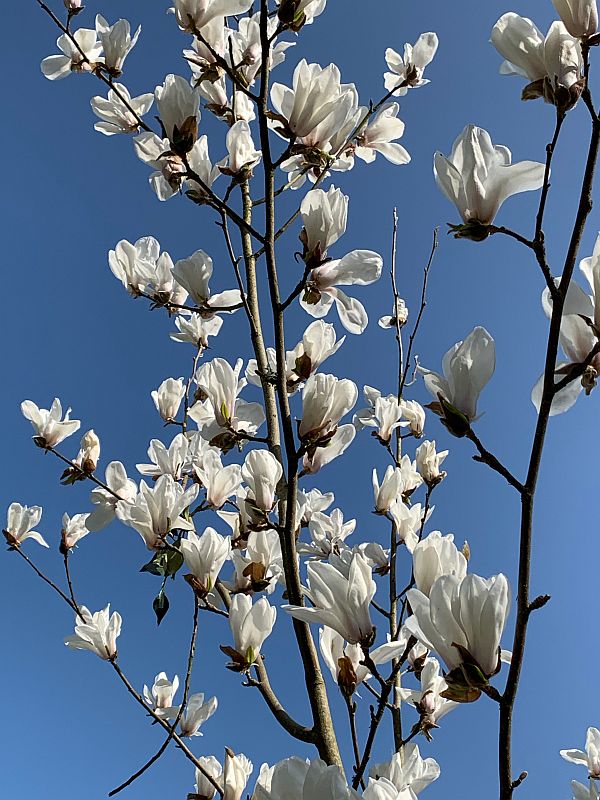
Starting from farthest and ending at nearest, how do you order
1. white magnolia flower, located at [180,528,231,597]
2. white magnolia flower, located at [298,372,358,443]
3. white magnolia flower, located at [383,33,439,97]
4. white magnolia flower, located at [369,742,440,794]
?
white magnolia flower, located at [383,33,439,97] → white magnolia flower, located at [180,528,231,597] → white magnolia flower, located at [298,372,358,443] → white magnolia flower, located at [369,742,440,794]

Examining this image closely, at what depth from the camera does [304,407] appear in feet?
3.63

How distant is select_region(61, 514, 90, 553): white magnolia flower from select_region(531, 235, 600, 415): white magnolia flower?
169 centimetres

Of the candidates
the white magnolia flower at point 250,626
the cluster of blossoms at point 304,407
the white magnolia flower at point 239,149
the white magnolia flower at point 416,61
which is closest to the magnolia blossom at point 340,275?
the cluster of blossoms at point 304,407

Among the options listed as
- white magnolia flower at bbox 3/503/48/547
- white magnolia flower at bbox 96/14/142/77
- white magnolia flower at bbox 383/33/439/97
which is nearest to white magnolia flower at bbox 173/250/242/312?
white magnolia flower at bbox 96/14/142/77

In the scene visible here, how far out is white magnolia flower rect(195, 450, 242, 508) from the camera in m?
1.37

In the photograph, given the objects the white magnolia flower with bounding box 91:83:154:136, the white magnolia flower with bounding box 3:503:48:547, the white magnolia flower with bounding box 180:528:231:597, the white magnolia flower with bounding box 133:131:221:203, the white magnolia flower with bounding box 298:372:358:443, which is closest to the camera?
the white magnolia flower with bounding box 298:372:358:443

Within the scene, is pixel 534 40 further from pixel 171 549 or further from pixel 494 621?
pixel 171 549

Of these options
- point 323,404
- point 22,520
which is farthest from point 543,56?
point 22,520

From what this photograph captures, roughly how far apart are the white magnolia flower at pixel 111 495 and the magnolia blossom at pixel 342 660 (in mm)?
656

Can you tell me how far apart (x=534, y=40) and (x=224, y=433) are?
0.79m

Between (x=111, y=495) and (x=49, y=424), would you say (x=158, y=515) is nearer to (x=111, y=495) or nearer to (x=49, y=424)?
(x=111, y=495)

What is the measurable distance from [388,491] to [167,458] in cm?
→ 57

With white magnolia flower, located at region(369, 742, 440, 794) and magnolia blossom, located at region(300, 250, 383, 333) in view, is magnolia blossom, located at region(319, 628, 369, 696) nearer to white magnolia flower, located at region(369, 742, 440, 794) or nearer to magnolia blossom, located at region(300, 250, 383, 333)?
white magnolia flower, located at region(369, 742, 440, 794)

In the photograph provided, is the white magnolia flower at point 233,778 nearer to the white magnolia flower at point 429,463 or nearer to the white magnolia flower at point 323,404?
the white magnolia flower at point 323,404
